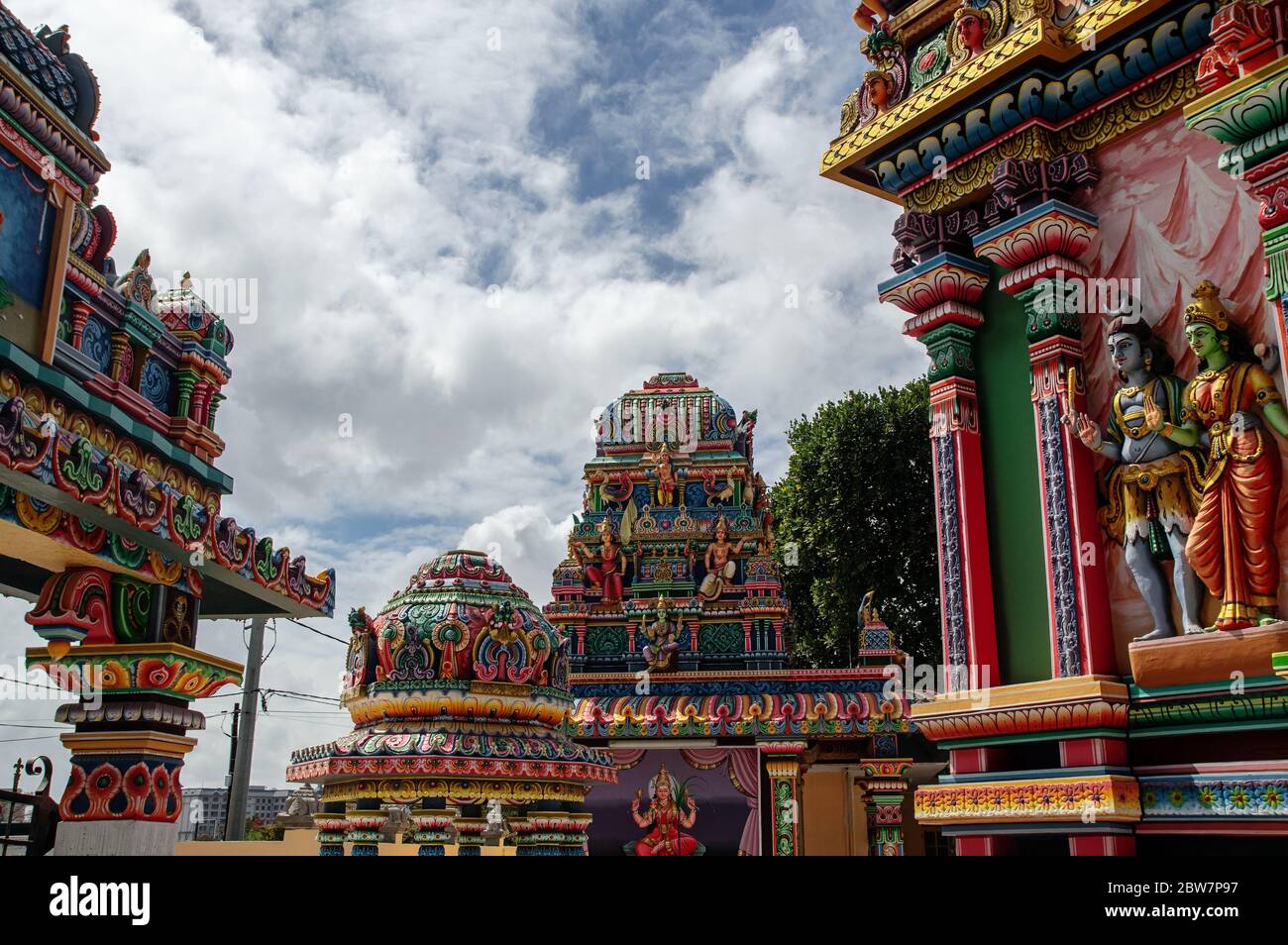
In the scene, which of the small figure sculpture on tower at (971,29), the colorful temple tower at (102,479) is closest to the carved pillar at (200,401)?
the colorful temple tower at (102,479)

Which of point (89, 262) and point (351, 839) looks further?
point (351, 839)

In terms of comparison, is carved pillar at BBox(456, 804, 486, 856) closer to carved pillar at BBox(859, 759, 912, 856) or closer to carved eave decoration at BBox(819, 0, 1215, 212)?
carved eave decoration at BBox(819, 0, 1215, 212)

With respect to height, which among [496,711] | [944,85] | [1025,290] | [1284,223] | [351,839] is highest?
[944,85]

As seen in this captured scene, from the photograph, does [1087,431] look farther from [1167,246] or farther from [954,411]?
[1167,246]

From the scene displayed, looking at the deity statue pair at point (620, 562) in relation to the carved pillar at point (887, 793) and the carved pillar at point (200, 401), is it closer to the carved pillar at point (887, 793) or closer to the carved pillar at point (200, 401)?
the carved pillar at point (887, 793)

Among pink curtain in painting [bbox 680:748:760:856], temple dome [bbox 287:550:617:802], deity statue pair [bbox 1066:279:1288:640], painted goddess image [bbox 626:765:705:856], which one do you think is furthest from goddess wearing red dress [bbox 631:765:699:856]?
deity statue pair [bbox 1066:279:1288:640]

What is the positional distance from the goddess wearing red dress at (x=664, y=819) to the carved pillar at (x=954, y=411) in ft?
39.4

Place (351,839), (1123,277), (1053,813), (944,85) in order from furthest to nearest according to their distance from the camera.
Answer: (351,839), (944,85), (1123,277), (1053,813)

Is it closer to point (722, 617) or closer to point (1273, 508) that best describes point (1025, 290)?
point (1273, 508)

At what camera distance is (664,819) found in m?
19.7

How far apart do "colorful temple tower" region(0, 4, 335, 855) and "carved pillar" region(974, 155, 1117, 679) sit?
619cm

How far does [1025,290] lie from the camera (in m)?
8.45

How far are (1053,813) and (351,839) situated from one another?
6636 mm
